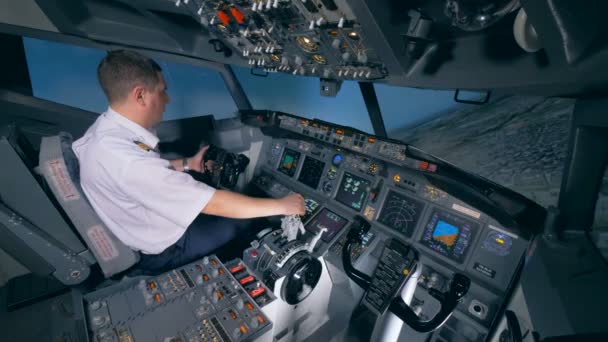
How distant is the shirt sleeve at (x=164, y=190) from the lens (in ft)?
4.09

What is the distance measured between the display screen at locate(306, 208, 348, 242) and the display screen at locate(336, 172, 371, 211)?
13 cm

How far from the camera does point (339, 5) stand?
105 centimetres

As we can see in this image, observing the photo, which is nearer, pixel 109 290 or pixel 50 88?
pixel 109 290

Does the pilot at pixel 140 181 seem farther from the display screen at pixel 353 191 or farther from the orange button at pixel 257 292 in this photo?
the display screen at pixel 353 191

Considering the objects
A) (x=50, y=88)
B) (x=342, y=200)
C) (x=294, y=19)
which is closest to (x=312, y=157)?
(x=342, y=200)

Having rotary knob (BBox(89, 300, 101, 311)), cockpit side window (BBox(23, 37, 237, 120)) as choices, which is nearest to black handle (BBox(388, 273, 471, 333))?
rotary knob (BBox(89, 300, 101, 311))

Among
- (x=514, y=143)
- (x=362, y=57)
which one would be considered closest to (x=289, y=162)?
(x=362, y=57)

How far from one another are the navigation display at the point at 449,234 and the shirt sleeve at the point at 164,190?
1.26m

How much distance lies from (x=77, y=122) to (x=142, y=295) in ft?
6.26

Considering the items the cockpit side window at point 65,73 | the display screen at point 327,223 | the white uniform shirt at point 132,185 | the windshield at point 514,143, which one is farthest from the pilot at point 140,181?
the windshield at point 514,143

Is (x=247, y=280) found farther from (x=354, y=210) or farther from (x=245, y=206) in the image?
(x=354, y=210)

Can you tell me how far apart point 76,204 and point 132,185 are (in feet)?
1.19

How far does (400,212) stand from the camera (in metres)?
1.71

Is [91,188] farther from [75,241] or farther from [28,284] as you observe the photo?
[28,284]
